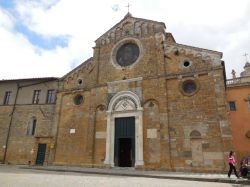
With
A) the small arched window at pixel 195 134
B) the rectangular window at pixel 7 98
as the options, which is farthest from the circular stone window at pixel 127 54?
the rectangular window at pixel 7 98

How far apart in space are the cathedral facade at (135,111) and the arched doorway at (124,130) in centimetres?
7

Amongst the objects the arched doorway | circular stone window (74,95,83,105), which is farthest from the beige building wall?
the arched doorway

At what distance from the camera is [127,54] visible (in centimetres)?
1842

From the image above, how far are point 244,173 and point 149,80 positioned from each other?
27.8 ft

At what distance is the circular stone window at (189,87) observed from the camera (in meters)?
15.0

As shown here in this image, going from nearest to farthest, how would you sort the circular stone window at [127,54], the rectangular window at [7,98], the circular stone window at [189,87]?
→ the circular stone window at [189,87], the circular stone window at [127,54], the rectangular window at [7,98]

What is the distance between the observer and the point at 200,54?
603 inches

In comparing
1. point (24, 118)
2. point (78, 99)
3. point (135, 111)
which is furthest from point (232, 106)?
point (24, 118)

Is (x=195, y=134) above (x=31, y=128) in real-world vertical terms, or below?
below

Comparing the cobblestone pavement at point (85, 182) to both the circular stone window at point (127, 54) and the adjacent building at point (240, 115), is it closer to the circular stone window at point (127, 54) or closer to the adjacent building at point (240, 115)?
the circular stone window at point (127, 54)

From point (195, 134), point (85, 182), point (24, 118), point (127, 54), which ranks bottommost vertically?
point (85, 182)

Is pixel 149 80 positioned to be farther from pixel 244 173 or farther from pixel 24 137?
pixel 24 137

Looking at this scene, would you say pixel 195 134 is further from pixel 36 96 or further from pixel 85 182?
pixel 36 96

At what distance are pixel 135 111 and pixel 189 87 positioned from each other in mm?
4186
